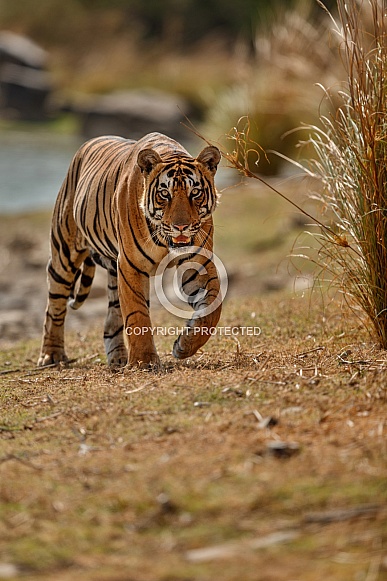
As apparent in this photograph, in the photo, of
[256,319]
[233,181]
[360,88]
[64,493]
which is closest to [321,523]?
[64,493]

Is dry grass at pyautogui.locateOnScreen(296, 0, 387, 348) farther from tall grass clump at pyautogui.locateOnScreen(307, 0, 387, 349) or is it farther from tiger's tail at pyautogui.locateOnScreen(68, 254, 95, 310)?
tiger's tail at pyautogui.locateOnScreen(68, 254, 95, 310)

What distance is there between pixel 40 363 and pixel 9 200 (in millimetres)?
11326

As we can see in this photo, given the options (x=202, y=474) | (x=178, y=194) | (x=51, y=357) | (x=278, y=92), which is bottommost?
(x=202, y=474)

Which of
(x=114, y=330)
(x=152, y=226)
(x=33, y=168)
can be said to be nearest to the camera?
(x=152, y=226)

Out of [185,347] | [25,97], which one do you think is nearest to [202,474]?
[185,347]

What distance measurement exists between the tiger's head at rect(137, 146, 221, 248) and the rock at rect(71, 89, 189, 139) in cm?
1926

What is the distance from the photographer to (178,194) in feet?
19.5

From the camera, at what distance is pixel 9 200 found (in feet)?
60.1

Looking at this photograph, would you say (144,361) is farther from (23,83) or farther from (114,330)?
(23,83)

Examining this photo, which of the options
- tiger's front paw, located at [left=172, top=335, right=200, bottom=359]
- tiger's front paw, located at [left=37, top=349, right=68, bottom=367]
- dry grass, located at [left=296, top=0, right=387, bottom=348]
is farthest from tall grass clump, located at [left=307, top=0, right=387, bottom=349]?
tiger's front paw, located at [left=37, top=349, right=68, bottom=367]

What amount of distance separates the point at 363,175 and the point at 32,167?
1649 cm

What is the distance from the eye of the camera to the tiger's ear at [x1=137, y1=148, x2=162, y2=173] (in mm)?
→ 6039

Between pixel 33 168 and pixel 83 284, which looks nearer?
pixel 83 284

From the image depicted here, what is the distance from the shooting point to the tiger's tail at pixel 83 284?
24.8ft
